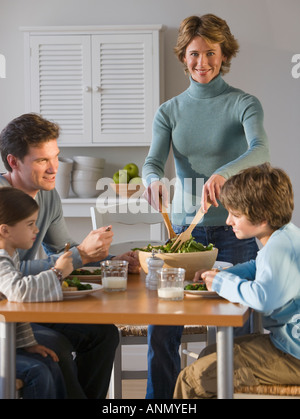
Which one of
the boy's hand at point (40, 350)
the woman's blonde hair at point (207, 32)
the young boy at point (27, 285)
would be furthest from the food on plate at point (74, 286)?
the woman's blonde hair at point (207, 32)

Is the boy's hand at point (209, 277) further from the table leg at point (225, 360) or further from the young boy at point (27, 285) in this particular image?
the young boy at point (27, 285)

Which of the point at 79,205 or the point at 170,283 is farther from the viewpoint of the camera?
the point at 79,205

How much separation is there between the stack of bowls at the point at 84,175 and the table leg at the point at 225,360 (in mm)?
2927

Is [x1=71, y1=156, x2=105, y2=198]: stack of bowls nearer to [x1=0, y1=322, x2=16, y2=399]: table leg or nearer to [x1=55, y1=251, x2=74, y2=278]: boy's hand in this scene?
[x1=55, y1=251, x2=74, y2=278]: boy's hand

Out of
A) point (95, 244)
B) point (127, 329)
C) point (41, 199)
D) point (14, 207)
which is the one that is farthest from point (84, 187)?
point (14, 207)

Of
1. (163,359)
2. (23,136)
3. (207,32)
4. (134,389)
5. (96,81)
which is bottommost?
(134,389)

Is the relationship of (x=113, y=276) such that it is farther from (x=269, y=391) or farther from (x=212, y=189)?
(x=269, y=391)

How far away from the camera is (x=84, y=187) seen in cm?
435

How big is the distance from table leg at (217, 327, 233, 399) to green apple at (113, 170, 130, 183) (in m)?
2.81

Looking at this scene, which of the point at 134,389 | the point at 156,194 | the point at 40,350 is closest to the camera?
the point at 40,350

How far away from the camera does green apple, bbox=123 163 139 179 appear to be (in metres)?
4.31

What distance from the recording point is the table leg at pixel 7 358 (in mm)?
1559

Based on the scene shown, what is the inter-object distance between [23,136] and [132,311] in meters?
0.89

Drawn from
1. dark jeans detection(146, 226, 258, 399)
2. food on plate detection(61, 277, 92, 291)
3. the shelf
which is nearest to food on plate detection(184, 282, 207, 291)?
food on plate detection(61, 277, 92, 291)
